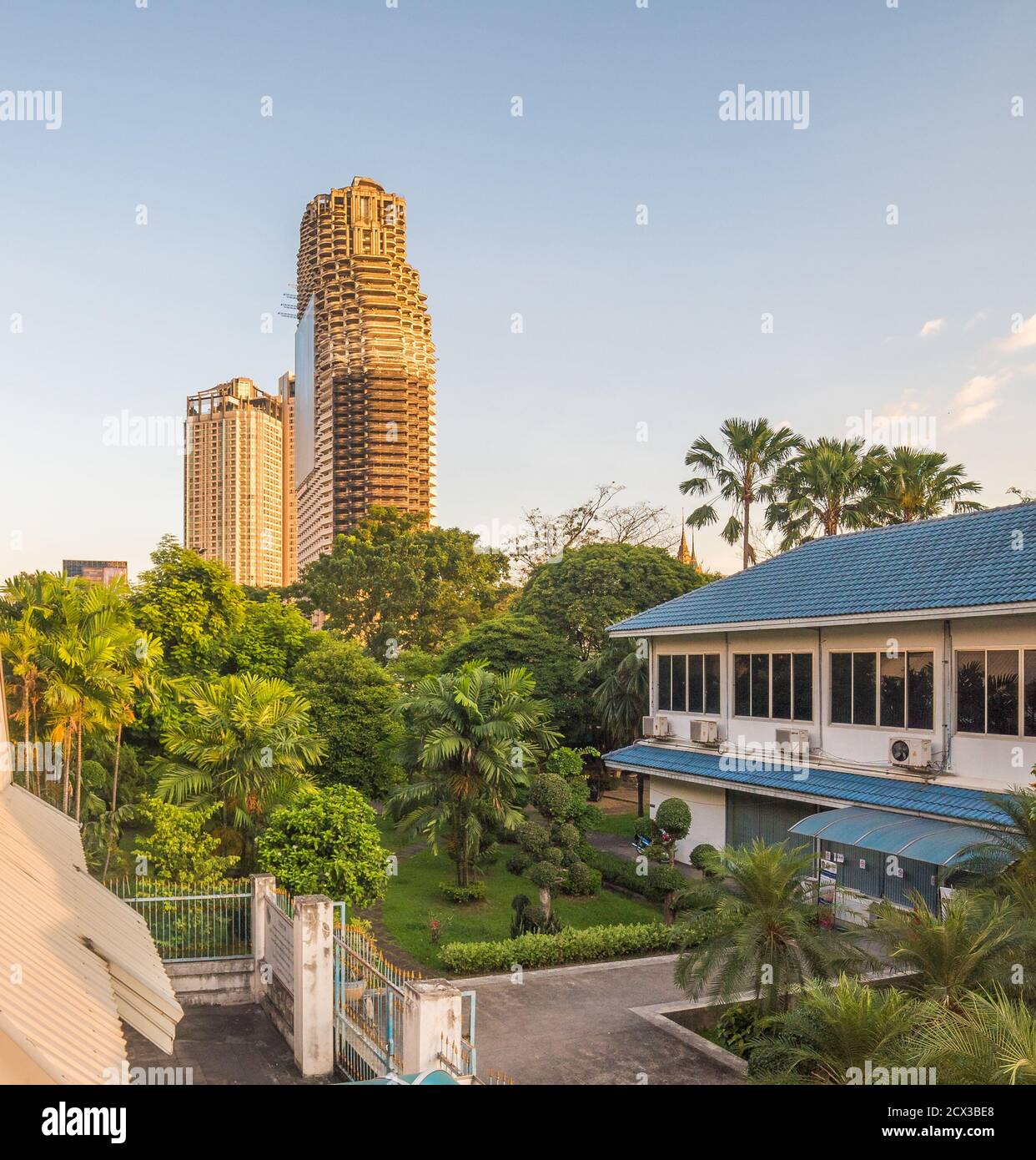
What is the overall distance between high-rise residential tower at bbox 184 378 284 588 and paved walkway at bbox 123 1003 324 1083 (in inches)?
5070

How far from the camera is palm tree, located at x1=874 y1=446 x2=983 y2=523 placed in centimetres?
3014

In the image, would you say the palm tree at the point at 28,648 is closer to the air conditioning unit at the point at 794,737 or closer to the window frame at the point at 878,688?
the air conditioning unit at the point at 794,737

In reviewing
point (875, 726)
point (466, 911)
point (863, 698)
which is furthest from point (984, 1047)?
point (466, 911)

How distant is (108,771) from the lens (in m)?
25.5

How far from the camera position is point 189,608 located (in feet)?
97.3

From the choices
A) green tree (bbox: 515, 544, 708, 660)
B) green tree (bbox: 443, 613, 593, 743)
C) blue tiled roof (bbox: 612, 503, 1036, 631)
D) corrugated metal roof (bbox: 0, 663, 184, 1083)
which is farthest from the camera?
green tree (bbox: 515, 544, 708, 660)

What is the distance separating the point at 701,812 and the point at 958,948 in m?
12.9

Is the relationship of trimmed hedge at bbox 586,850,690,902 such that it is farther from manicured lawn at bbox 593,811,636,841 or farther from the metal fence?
the metal fence

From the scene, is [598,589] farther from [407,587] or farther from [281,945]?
[281,945]

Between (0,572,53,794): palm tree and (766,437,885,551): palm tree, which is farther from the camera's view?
Result: (766,437,885,551): palm tree

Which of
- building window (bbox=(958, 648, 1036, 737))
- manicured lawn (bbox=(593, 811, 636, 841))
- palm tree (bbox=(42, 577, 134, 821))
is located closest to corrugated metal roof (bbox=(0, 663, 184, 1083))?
palm tree (bbox=(42, 577, 134, 821))
